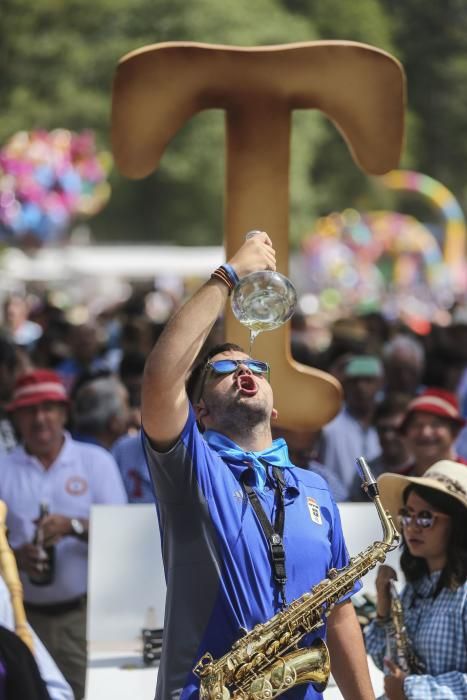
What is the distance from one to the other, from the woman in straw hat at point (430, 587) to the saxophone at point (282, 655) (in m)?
0.64

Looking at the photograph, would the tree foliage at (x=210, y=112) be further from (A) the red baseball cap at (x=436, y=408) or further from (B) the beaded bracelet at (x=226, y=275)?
(B) the beaded bracelet at (x=226, y=275)

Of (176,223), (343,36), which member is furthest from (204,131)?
(343,36)

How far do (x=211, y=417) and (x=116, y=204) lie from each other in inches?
1722

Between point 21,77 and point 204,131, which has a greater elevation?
point 21,77

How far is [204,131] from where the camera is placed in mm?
40500

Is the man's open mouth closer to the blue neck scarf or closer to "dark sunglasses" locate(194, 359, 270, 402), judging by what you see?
"dark sunglasses" locate(194, 359, 270, 402)

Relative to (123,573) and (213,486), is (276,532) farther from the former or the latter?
(123,573)

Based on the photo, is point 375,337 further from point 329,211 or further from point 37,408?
point 329,211

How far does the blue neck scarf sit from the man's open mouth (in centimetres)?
15

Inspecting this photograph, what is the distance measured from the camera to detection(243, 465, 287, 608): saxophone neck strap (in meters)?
3.50

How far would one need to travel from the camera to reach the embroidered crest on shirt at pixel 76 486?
598 cm

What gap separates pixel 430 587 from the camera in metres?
4.37

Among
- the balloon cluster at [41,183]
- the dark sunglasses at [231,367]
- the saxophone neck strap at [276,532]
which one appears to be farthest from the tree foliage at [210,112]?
the saxophone neck strap at [276,532]

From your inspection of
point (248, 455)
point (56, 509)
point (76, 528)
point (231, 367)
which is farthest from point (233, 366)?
point (56, 509)
